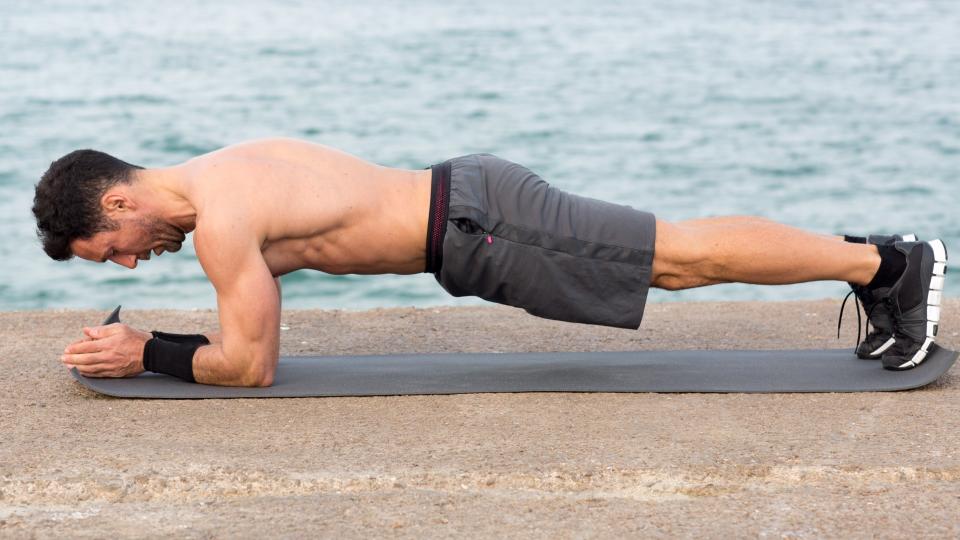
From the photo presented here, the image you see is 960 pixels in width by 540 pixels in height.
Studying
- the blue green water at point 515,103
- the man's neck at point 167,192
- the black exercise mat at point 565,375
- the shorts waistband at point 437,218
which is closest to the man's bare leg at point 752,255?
the black exercise mat at point 565,375

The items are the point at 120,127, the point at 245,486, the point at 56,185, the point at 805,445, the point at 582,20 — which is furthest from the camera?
the point at 582,20

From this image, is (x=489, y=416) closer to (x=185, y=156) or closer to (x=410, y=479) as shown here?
(x=410, y=479)

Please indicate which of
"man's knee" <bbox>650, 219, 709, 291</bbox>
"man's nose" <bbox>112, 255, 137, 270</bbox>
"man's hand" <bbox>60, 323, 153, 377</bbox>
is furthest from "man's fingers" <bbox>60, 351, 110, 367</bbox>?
"man's knee" <bbox>650, 219, 709, 291</bbox>

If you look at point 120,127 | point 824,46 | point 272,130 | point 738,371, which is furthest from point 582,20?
point 738,371

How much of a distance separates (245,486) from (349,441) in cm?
37

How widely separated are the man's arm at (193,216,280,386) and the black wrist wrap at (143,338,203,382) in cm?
17

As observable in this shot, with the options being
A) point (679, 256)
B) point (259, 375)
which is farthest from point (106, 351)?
point (679, 256)

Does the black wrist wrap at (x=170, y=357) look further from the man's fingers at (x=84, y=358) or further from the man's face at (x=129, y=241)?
the man's face at (x=129, y=241)

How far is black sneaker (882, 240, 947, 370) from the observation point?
3449mm

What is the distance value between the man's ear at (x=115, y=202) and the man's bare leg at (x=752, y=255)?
60.8 inches

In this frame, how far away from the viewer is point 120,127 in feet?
48.8

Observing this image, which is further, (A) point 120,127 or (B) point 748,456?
(A) point 120,127

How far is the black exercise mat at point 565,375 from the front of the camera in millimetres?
3508

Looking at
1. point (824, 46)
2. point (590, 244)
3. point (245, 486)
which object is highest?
point (824, 46)
